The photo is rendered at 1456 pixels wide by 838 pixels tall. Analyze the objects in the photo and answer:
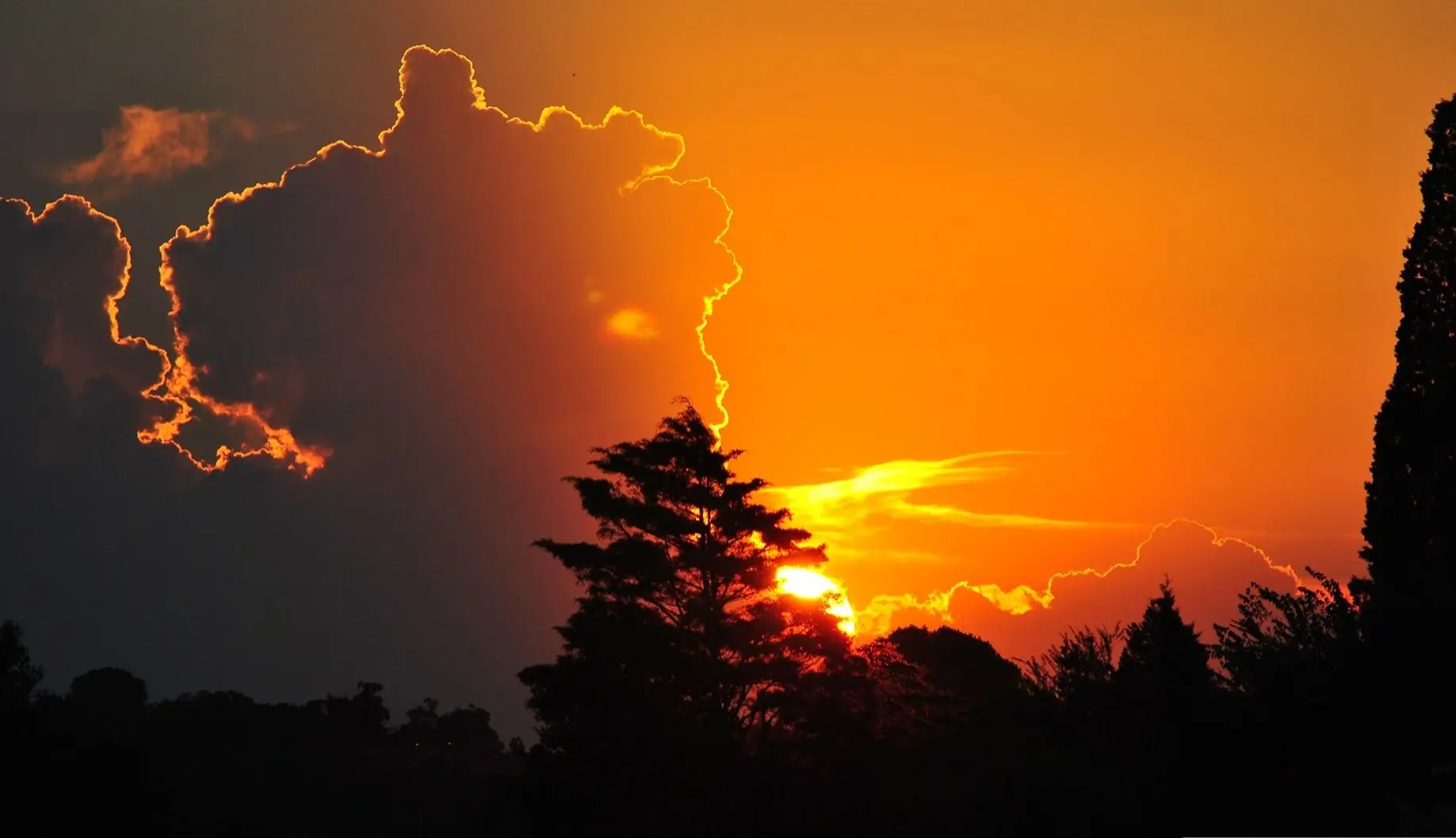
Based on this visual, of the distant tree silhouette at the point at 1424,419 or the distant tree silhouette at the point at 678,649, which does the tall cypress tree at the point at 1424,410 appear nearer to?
the distant tree silhouette at the point at 1424,419

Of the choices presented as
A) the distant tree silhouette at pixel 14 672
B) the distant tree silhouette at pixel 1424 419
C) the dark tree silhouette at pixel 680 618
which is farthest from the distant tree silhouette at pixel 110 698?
the distant tree silhouette at pixel 1424 419

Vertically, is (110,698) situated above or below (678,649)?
above

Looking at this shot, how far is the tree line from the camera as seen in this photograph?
31984 millimetres

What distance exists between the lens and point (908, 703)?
60906 millimetres

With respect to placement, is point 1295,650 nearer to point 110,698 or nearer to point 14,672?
point 14,672

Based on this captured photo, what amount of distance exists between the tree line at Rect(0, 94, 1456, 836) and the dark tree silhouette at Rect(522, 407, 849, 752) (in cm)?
10

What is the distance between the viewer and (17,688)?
80.0 m

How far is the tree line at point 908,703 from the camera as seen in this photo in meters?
32.0

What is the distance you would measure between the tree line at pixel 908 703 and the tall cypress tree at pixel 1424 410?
85 millimetres

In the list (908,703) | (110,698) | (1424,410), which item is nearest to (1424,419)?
(1424,410)

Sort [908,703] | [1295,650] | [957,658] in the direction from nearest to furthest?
[1295,650]
[908,703]
[957,658]

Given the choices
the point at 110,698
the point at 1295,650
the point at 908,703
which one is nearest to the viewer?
the point at 1295,650

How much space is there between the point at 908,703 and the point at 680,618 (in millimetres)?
10011

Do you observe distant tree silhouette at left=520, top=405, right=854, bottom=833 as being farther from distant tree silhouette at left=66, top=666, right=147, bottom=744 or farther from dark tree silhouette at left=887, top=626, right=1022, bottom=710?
distant tree silhouette at left=66, top=666, right=147, bottom=744
